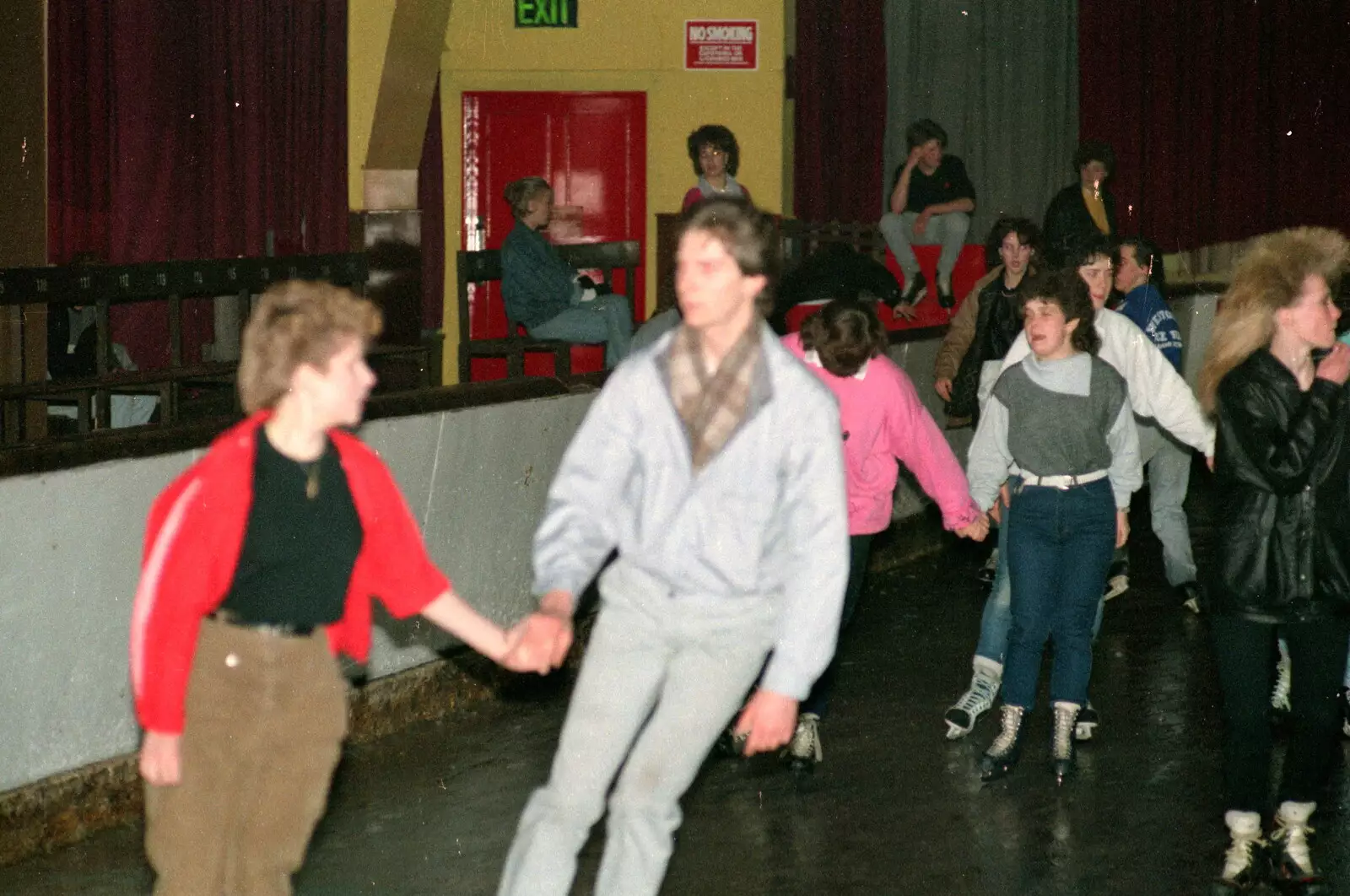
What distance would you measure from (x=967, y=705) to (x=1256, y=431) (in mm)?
2434

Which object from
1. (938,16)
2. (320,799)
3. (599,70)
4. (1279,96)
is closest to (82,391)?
(320,799)

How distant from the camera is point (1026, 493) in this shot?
23.7 ft

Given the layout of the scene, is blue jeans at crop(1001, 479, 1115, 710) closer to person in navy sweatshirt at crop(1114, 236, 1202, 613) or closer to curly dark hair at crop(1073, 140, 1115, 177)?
person in navy sweatshirt at crop(1114, 236, 1202, 613)

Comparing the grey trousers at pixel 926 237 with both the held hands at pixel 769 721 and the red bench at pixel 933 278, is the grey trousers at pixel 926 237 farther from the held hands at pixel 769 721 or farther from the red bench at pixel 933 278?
the held hands at pixel 769 721

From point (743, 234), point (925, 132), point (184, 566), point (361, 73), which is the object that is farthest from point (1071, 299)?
point (925, 132)

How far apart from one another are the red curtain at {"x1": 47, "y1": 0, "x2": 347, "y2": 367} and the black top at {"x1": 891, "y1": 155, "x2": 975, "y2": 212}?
14.8ft

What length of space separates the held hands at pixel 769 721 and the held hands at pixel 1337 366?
7.43 feet

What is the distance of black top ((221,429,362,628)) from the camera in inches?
169

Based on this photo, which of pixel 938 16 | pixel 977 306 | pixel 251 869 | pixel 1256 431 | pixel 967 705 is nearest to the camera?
pixel 251 869

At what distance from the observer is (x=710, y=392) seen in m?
4.68

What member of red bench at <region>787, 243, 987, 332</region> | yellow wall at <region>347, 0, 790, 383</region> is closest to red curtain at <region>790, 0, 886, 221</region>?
yellow wall at <region>347, 0, 790, 383</region>

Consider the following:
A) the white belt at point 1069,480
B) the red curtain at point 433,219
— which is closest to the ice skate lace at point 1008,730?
the white belt at point 1069,480

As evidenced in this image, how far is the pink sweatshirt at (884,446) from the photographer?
725cm

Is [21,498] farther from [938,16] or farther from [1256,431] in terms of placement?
[938,16]
